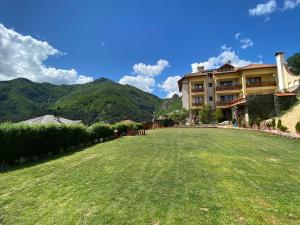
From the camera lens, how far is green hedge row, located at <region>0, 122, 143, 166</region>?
13047 mm

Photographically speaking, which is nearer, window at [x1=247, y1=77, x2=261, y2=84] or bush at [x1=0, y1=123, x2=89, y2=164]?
bush at [x1=0, y1=123, x2=89, y2=164]

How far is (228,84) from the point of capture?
51.4m

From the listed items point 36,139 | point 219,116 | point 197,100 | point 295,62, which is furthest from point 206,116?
point 295,62

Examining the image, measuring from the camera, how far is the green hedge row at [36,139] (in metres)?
13.0

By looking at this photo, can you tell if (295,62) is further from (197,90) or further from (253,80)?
(197,90)

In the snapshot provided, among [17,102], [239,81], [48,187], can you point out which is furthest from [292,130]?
[17,102]

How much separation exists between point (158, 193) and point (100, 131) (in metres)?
19.4

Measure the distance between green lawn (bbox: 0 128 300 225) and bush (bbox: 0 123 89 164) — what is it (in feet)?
7.75

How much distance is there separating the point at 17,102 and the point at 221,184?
192841 mm

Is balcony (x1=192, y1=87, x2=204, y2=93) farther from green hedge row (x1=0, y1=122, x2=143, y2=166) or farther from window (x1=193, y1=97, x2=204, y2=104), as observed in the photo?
green hedge row (x1=0, y1=122, x2=143, y2=166)

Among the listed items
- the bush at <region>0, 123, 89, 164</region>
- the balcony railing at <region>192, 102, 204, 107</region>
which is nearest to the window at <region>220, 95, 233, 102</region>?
the balcony railing at <region>192, 102, 204, 107</region>

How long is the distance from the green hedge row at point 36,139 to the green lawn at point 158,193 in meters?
2.41

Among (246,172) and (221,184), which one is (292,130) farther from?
(221,184)

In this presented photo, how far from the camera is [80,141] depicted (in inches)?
842
